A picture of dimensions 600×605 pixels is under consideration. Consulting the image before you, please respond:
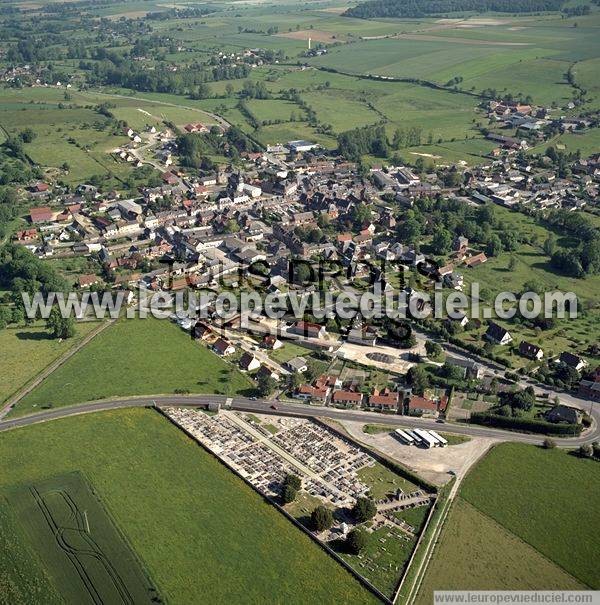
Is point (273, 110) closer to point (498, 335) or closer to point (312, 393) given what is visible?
point (498, 335)

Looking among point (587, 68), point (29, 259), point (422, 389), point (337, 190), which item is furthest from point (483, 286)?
point (587, 68)

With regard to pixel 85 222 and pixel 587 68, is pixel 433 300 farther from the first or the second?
pixel 587 68

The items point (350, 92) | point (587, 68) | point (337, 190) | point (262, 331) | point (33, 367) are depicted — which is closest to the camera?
point (33, 367)

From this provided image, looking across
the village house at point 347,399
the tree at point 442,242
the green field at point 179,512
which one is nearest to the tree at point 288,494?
the green field at point 179,512

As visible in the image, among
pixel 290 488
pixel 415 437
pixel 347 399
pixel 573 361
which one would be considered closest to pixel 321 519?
pixel 290 488

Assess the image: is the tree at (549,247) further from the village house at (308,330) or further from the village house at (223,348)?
the village house at (223,348)

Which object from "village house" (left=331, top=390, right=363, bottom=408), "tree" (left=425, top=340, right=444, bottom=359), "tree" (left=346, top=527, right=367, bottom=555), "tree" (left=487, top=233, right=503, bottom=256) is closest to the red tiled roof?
"village house" (left=331, top=390, right=363, bottom=408)

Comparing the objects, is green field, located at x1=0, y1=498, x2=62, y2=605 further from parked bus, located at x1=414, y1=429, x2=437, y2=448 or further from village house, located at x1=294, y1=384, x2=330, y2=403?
parked bus, located at x1=414, y1=429, x2=437, y2=448
